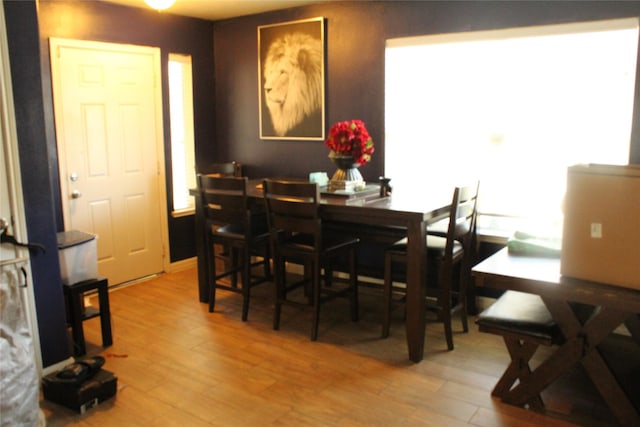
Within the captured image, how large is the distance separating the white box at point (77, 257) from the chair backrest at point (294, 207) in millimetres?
1137

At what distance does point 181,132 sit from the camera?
5.16 meters

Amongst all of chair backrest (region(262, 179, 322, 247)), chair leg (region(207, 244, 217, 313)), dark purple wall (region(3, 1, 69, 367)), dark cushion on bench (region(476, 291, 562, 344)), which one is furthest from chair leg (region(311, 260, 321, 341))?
dark purple wall (region(3, 1, 69, 367))

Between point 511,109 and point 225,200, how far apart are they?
2107mm

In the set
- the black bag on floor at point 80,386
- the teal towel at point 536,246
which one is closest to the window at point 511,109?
the teal towel at point 536,246

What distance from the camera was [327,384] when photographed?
114 inches


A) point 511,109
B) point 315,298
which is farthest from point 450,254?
point 511,109

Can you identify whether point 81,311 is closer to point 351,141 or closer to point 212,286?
point 212,286

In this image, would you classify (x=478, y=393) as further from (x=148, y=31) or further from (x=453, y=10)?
(x=148, y=31)

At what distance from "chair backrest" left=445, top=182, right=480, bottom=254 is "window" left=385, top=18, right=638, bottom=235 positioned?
0.50 metres

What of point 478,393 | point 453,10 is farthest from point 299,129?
point 478,393

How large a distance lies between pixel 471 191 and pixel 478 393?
3.95 feet

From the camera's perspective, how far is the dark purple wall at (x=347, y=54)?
3613 millimetres

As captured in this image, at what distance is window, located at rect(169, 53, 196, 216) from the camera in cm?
503

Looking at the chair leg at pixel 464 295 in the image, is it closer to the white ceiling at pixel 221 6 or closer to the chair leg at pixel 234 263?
the chair leg at pixel 234 263
